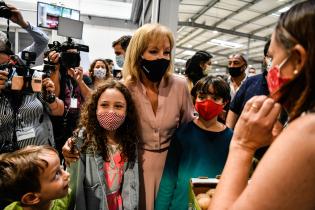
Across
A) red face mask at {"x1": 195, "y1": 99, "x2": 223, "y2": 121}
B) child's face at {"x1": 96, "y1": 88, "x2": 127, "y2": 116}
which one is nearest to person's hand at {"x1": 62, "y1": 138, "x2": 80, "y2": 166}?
child's face at {"x1": 96, "y1": 88, "x2": 127, "y2": 116}

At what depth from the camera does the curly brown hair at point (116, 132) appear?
157cm

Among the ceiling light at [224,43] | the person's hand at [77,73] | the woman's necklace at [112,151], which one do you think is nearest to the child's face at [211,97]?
the woman's necklace at [112,151]

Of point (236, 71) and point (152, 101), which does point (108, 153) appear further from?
point (236, 71)

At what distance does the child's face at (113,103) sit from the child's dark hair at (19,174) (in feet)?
1.45

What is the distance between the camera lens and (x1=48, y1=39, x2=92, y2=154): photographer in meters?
2.35

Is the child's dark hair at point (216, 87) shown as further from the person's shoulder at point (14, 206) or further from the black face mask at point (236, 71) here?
the black face mask at point (236, 71)

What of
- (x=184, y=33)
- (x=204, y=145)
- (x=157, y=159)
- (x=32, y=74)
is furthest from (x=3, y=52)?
(x=184, y=33)

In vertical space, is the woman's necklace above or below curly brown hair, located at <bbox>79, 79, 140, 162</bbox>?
below

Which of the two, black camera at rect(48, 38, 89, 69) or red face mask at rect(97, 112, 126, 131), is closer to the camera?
red face mask at rect(97, 112, 126, 131)

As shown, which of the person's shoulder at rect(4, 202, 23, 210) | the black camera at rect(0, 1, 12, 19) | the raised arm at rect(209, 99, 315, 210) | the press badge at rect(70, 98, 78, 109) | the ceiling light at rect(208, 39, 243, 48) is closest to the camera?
the raised arm at rect(209, 99, 315, 210)

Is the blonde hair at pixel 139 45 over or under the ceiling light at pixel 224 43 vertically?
under

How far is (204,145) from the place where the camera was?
1574mm

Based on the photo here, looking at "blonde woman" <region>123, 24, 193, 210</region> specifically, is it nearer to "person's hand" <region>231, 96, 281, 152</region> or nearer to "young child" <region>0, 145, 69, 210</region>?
"young child" <region>0, 145, 69, 210</region>

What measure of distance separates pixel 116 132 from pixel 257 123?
41.9 inches
